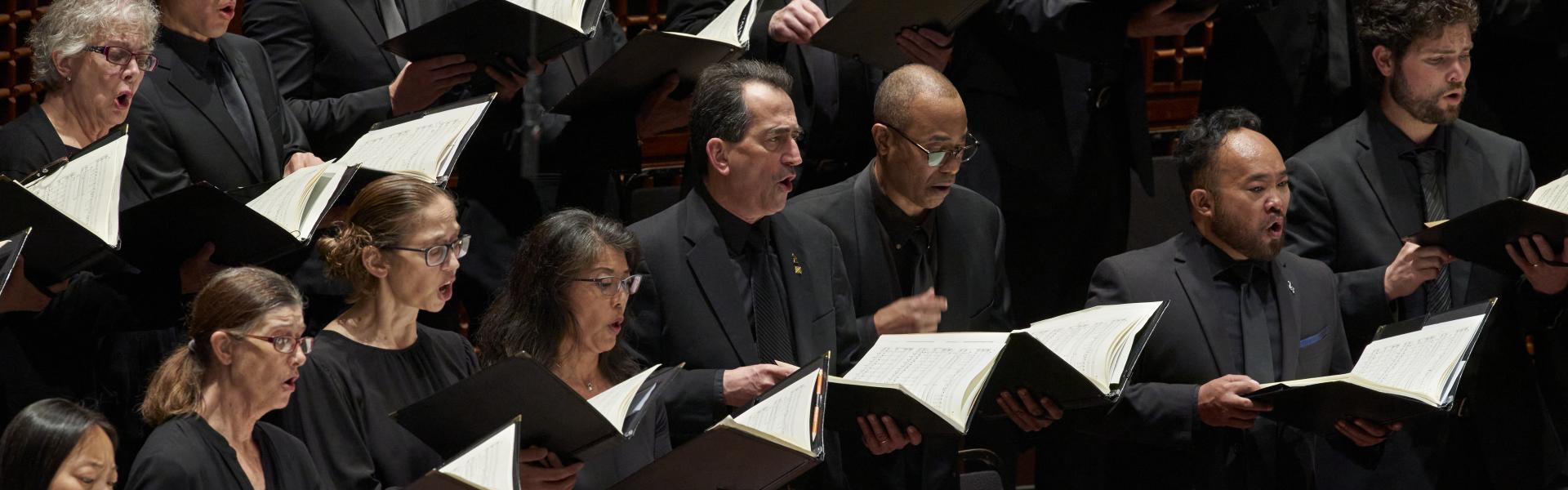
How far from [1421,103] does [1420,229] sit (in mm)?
303

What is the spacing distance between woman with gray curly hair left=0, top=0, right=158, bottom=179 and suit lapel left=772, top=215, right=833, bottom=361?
1.20 m

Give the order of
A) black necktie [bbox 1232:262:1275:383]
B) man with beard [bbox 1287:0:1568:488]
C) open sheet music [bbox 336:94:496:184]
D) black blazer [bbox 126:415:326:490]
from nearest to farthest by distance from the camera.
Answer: black blazer [bbox 126:415:326:490], open sheet music [bbox 336:94:496:184], black necktie [bbox 1232:262:1275:383], man with beard [bbox 1287:0:1568:488]

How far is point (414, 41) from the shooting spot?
3.53m

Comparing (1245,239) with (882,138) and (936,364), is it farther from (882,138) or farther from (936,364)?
(936,364)

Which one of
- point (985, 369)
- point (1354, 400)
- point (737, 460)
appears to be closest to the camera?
point (737, 460)

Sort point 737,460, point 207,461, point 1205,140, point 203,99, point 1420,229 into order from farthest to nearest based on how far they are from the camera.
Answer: point 1420,229, point 1205,140, point 203,99, point 737,460, point 207,461

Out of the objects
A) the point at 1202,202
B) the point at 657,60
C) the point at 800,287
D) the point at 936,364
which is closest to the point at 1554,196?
the point at 1202,202

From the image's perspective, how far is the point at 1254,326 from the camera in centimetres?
382

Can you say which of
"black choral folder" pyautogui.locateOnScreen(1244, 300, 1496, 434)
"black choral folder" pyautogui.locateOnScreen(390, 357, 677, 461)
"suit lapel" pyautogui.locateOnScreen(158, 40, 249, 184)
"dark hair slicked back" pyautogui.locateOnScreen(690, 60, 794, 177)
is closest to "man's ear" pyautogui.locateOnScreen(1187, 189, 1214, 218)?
"black choral folder" pyautogui.locateOnScreen(1244, 300, 1496, 434)

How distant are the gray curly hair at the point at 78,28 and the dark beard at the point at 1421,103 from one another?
271 cm

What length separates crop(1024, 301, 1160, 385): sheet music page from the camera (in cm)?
334

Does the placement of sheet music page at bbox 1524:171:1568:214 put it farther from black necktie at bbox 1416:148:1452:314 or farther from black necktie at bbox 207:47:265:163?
black necktie at bbox 207:47:265:163

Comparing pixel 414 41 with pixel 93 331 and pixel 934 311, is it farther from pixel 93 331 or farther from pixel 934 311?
pixel 934 311

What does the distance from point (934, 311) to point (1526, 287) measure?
1460mm
